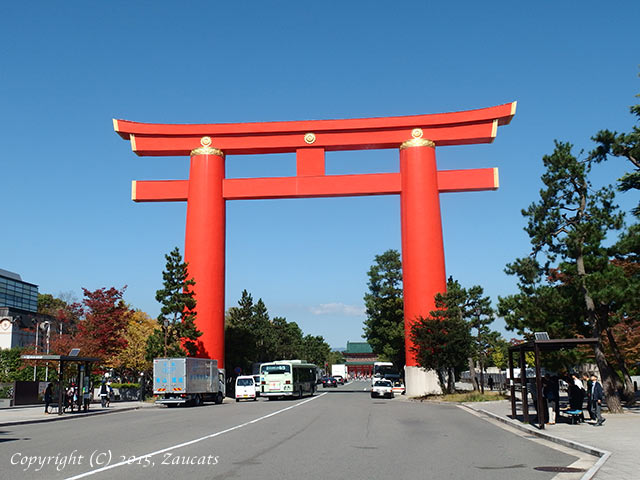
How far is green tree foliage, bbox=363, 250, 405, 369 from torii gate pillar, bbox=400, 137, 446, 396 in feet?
72.8

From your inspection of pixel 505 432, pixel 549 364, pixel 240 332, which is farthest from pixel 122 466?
pixel 240 332

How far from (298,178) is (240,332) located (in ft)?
63.7


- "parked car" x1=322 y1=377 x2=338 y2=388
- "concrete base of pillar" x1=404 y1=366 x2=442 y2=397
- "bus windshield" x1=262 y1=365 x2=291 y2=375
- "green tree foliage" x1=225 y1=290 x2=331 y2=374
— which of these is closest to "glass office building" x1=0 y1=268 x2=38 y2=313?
"green tree foliage" x1=225 y1=290 x2=331 y2=374

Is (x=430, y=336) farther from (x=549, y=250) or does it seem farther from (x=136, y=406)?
(x=136, y=406)

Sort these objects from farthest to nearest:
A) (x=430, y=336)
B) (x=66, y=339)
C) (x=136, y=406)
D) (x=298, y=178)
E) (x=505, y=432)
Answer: (x=66, y=339) < (x=298, y=178) < (x=430, y=336) < (x=136, y=406) < (x=505, y=432)

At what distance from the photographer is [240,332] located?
56.8 meters

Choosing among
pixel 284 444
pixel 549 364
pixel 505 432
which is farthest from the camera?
pixel 549 364

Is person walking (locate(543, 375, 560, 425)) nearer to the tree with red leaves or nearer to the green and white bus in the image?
the green and white bus

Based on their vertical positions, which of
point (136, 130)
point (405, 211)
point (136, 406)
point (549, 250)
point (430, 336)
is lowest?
point (136, 406)

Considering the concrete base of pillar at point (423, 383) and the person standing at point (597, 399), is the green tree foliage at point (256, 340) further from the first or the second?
the person standing at point (597, 399)

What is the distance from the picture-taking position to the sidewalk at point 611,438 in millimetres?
9539

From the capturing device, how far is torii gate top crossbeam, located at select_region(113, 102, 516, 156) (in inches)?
1710

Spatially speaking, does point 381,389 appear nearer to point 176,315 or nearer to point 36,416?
point 176,315

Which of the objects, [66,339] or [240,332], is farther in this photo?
[240,332]
